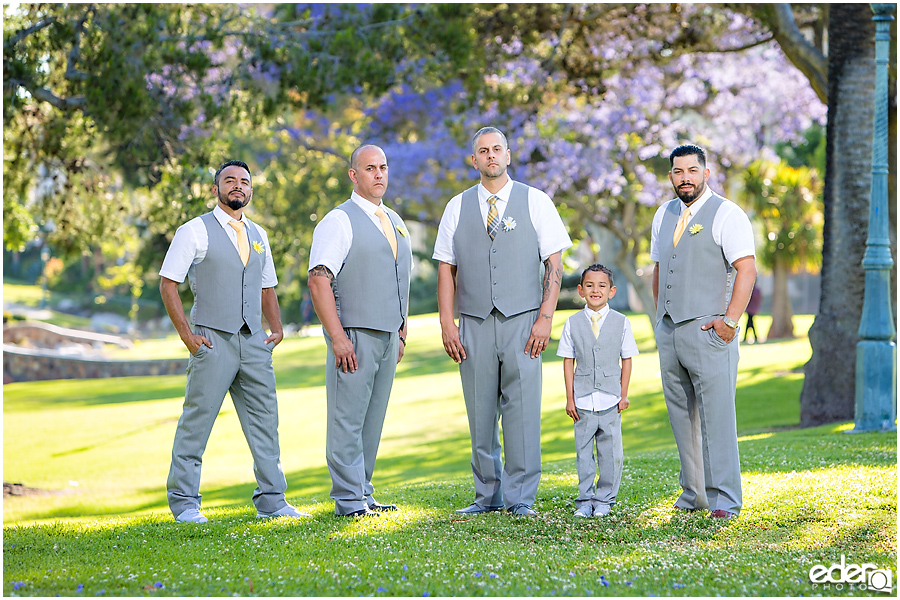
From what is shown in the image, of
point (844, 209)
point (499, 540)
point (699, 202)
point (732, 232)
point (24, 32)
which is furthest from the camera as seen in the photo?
point (844, 209)

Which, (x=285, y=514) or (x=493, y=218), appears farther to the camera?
(x=285, y=514)

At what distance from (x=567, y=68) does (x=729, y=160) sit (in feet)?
34.1

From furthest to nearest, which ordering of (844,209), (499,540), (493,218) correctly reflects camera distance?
(844,209)
(493,218)
(499,540)

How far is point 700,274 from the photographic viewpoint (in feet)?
17.6

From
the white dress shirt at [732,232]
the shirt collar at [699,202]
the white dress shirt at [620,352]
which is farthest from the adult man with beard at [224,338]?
the white dress shirt at [732,232]

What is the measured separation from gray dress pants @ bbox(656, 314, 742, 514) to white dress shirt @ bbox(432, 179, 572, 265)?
2.66ft

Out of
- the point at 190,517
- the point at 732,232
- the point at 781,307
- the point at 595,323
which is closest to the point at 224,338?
the point at 190,517

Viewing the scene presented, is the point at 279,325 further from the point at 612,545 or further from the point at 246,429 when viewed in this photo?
the point at 612,545

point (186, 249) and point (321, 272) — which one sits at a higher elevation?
point (186, 249)

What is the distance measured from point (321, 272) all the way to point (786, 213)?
72.2ft

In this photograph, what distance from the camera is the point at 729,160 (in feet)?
76.6

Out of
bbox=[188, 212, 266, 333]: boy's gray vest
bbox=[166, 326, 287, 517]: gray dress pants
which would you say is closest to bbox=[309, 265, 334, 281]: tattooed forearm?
bbox=[188, 212, 266, 333]: boy's gray vest

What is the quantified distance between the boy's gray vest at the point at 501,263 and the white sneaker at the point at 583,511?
1.25 metres

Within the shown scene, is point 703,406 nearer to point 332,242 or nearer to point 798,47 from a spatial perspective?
point 332,242
